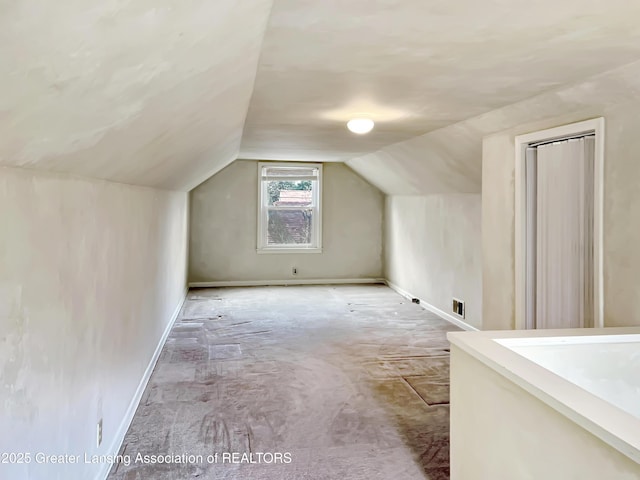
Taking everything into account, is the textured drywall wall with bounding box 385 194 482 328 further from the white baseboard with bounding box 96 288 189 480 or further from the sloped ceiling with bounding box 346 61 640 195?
the white baseboard with bounding box 96 288 189 480

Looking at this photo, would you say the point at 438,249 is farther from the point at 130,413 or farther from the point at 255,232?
the point at 130,413

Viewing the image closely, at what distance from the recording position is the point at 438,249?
580 cm

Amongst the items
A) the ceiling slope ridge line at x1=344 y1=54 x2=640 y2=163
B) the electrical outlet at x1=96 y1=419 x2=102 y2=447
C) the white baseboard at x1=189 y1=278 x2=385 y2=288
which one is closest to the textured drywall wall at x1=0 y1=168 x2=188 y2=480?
the electrical outlet at x1=96 y1=419 x2=102 y2=447

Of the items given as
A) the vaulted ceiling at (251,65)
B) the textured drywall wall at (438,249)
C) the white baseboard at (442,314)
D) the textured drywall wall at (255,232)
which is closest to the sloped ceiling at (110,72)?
the vaulted ceiling at (251,65)

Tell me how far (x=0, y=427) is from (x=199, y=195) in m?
6.55

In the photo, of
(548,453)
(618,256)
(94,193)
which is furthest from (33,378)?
(618,256)

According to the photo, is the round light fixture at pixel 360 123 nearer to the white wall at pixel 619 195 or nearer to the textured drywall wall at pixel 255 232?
the white wall at pixel 619 195

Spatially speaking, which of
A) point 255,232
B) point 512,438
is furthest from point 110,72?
point 255,232

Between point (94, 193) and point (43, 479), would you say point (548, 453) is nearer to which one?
point (43, 479)

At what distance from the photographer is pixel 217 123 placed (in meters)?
3.01

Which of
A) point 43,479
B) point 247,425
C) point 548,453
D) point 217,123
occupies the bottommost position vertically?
point 247,425

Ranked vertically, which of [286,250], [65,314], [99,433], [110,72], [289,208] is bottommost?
[99,433]

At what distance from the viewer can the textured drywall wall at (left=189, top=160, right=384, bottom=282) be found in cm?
762

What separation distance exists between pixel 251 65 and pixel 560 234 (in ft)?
6.78
